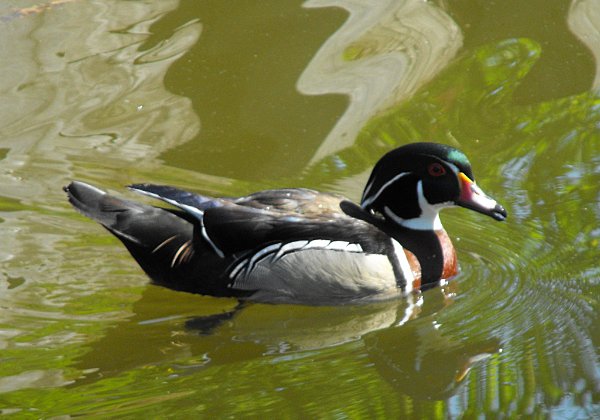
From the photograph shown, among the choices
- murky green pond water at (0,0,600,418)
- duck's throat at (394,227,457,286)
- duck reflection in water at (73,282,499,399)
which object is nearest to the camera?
murky green pond water at (0,0,600,418)

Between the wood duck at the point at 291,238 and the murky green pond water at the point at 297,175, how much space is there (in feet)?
0.46

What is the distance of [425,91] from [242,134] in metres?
1.50

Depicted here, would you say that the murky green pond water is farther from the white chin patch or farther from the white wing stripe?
the white chin patch

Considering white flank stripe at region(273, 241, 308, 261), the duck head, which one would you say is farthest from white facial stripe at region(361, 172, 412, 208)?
white flank stripe at region(273, 241, 308, 261)

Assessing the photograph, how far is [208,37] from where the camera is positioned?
9.38 m

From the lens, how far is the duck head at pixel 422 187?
6.67 m

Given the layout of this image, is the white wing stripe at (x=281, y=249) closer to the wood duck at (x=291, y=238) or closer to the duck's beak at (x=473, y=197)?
the wood duck at (x=291, y=238)

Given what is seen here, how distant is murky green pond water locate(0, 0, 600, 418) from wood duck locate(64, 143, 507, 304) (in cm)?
14

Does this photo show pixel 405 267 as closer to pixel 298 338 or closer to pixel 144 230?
pixel 298 338

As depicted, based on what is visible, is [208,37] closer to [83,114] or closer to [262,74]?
[262,74]

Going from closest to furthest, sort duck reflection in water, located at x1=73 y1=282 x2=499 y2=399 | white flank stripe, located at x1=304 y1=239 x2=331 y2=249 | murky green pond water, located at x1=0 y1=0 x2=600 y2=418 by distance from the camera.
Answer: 1. murky green pond water, located at x1=0 y1=0 x2=600 y2=418
2. duck reflection in water, located at x1=73 y1=282 x2=499 y2=399
3. white flank stripe, located at x1=304 y1=239 x2=331 y2=249

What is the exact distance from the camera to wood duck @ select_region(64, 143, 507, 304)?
6.52m

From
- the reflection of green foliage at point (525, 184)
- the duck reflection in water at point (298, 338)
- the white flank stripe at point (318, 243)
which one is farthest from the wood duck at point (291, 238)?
the reflection of green foliage at point (525, 184)

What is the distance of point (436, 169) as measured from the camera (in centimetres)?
672
